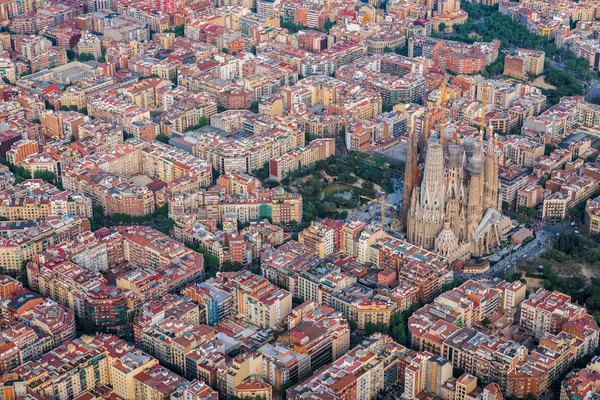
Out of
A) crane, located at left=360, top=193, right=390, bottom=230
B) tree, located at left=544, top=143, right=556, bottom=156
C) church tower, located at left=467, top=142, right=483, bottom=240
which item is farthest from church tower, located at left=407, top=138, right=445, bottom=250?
tree, located at left=544, top=143, right=556, bottom=156

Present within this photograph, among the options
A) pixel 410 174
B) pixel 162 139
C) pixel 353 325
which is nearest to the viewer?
pixel 353 325

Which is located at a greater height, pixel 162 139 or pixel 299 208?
pixel 299 208

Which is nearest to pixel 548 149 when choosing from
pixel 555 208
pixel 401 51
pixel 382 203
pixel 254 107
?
pixel 555 208

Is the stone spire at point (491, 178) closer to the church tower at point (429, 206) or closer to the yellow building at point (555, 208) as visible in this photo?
the church tower at point (429, 206)

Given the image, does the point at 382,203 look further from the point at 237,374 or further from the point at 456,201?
the point at 237,374

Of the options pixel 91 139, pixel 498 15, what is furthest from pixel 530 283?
pixel 498 15

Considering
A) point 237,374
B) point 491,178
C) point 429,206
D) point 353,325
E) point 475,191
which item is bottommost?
point 353,325
